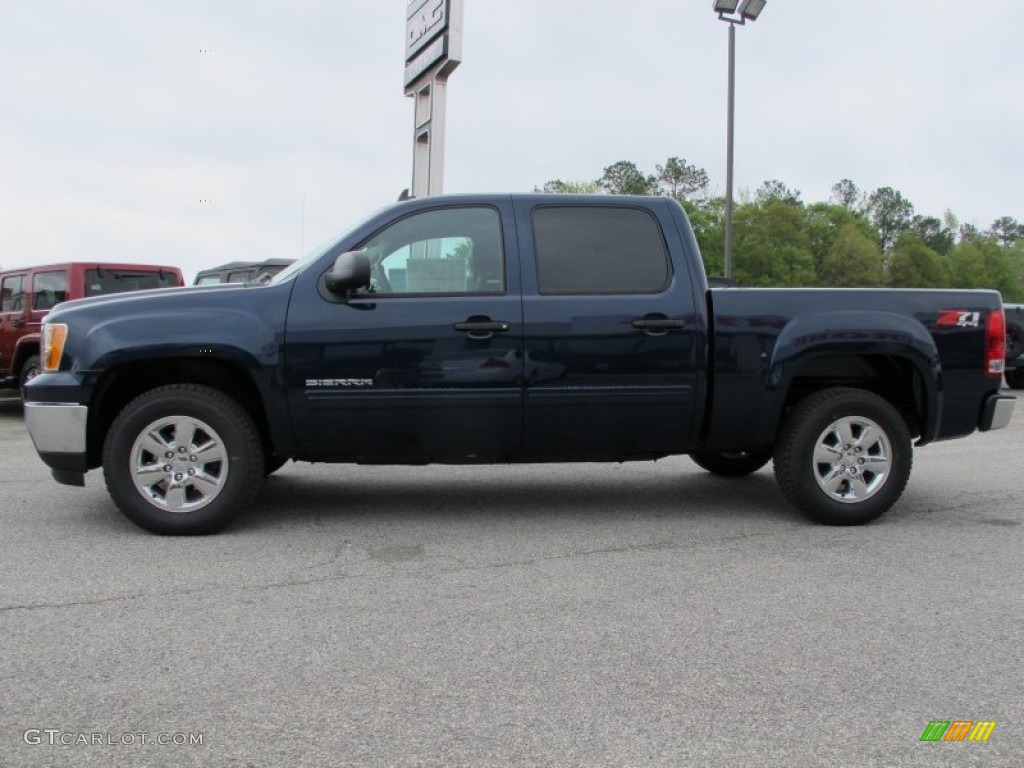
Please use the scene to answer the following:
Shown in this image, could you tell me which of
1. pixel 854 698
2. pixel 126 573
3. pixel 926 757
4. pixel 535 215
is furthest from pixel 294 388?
pixel 926 757

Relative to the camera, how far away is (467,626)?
361 centimetres

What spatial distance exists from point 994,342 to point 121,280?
10422mm

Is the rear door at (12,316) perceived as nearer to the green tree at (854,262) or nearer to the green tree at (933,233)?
the green tree at (854,262)

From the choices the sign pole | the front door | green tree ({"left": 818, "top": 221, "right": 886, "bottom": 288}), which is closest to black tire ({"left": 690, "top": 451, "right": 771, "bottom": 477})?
the front door

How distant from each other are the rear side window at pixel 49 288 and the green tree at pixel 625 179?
3227 inches

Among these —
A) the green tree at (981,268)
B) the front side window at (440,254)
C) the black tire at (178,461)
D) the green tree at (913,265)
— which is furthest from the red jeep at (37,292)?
the green tree at (981,268)

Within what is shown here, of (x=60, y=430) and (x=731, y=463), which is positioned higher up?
(x=60, y=430)

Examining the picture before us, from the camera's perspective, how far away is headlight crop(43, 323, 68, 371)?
16.5ft

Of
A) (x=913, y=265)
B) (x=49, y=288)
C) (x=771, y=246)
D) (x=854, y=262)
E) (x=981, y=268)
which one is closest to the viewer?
(x=49, y=288)

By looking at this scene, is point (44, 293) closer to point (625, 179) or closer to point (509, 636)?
point (509, 636)

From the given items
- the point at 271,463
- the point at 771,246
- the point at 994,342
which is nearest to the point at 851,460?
the point at 994,342

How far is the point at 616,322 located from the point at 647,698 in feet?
8.57

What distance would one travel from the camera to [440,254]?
5.27 meters

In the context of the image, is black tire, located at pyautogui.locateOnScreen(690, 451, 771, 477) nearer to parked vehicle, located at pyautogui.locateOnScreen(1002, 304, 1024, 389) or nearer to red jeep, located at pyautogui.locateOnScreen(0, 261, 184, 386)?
red jeep, located at pyautogui.locateOnScreen(0, 261, 184, 386)
